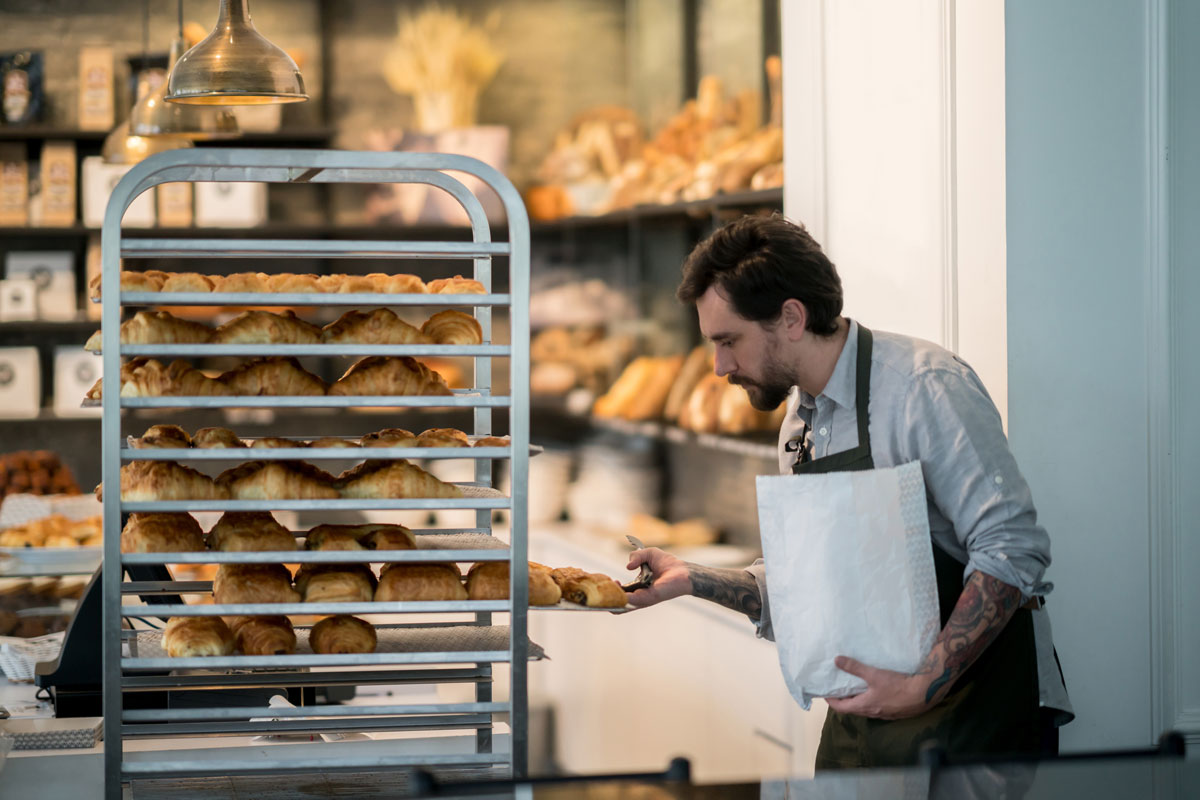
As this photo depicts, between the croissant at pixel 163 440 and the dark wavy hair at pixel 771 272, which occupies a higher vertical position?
the dark wavy hair at pixel 771 272

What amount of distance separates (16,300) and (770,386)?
462 cm

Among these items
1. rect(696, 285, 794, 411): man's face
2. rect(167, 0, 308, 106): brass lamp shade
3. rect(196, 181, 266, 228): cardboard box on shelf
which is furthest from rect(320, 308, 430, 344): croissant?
rect(196, 181, 266, 228): cardboard box on shelf

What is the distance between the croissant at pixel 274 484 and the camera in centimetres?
172

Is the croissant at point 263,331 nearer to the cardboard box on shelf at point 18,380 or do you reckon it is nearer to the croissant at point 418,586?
the croissant at point 418,586

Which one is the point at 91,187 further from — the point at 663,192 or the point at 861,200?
the point at 861,200

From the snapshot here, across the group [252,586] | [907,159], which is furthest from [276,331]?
[907,159]

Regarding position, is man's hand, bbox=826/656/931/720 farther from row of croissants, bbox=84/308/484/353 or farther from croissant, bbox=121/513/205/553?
croissant, bbox=121/513/205/553

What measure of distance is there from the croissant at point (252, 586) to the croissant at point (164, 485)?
116 mm

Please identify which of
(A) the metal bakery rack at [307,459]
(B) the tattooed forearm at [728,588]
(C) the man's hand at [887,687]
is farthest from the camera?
(B) the tattooed forearm at [728,588]

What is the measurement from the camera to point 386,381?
1759 millimetres

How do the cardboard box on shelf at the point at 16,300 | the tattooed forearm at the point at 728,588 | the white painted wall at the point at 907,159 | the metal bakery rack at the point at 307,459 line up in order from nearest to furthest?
the metal bakery rack at the point at 307,459, the tattooed forearm at the point at 728,588, the white painted wall at the point at 907,159, the cardboard box on shelf at the point at 16,300

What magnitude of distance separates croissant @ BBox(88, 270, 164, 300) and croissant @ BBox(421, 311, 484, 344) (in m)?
0.38

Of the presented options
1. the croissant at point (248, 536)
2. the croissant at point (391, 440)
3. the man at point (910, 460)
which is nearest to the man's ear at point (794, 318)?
the man at point (910, 460)

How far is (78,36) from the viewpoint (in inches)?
229
